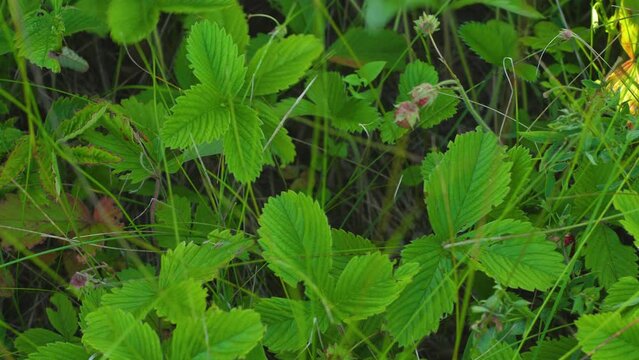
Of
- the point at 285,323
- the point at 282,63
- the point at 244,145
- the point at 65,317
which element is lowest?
the point at 65,317

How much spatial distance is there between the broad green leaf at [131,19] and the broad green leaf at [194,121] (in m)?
0.17

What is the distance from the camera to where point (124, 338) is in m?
1.13

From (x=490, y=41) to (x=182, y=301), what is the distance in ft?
3.02

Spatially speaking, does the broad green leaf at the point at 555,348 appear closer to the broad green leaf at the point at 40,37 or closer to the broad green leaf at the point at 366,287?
the broad green leaf at the point at 366,287

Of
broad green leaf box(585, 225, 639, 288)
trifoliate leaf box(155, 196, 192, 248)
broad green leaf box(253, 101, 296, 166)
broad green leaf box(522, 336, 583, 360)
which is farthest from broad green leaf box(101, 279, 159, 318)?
broad green leaf box(585, 225, 639, 288)

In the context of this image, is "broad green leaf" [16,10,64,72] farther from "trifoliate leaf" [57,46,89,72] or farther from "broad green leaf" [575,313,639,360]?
"broad green leaf" [575,313,639,360]

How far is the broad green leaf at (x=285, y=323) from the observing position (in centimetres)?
121

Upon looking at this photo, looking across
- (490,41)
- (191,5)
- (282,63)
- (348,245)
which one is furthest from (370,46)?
(348,245)

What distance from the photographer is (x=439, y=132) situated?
1975 millimetres

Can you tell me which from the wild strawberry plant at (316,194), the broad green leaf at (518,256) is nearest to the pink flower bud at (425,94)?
the wild strawberry plant at (316,194)

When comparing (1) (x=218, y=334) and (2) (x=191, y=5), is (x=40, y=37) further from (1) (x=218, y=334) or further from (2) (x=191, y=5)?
(1) (x=218, y=334)

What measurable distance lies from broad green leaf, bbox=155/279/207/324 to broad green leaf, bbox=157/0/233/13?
536 mm

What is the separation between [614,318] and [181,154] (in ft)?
3.01

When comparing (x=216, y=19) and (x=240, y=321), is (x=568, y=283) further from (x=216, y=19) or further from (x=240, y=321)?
(x=216, y=19)
